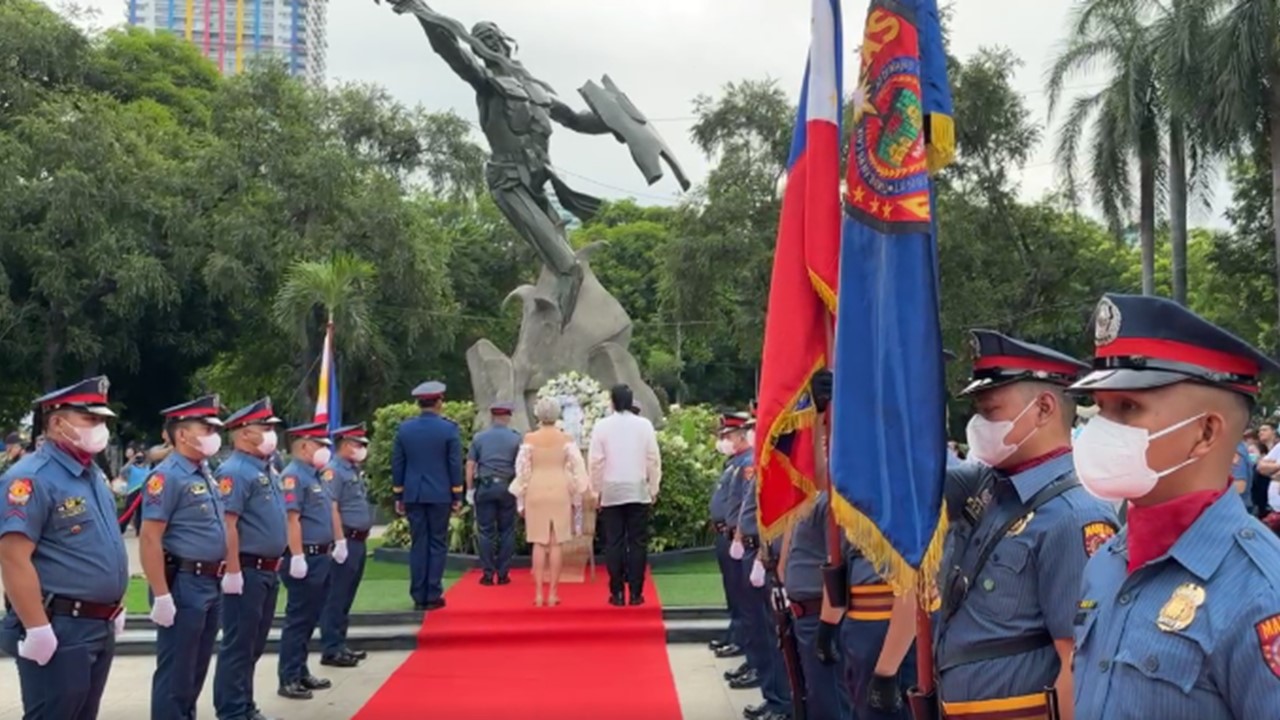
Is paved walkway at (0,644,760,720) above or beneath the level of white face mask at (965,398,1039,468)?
beneath

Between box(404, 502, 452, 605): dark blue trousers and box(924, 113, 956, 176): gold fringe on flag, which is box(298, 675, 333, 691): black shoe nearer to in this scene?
box(404, 502, 452, 605): dark blue trousers

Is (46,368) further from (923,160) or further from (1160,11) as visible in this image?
(923,160)

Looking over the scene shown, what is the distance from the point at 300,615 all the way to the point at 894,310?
5962mm

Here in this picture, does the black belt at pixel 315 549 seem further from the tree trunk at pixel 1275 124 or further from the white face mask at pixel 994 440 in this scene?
the tree trunk at pixel 1275 124

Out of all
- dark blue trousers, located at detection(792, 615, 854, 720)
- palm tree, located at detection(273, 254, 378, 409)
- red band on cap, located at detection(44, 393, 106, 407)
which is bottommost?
dark blue trousers, located at detection(792, 615, 854, 720)

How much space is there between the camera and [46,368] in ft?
86.7

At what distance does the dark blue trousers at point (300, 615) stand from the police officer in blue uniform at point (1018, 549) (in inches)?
241

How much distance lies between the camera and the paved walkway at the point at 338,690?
825 centimetres

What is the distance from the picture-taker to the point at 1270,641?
85.4 inches

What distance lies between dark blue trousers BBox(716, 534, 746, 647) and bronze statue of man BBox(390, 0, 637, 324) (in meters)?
7.38

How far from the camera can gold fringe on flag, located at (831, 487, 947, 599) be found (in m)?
4.00

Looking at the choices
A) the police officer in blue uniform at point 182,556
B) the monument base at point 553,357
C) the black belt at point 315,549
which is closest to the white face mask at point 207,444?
the police officer in blue uniform at point 182,556

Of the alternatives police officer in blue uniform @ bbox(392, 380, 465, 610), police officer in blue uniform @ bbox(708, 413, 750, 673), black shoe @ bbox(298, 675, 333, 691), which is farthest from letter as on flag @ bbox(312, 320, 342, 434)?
police officer in blue uniform @ bbox(708, 413, 750, 673)

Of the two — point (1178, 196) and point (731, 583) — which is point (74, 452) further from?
point (1178, 196)
